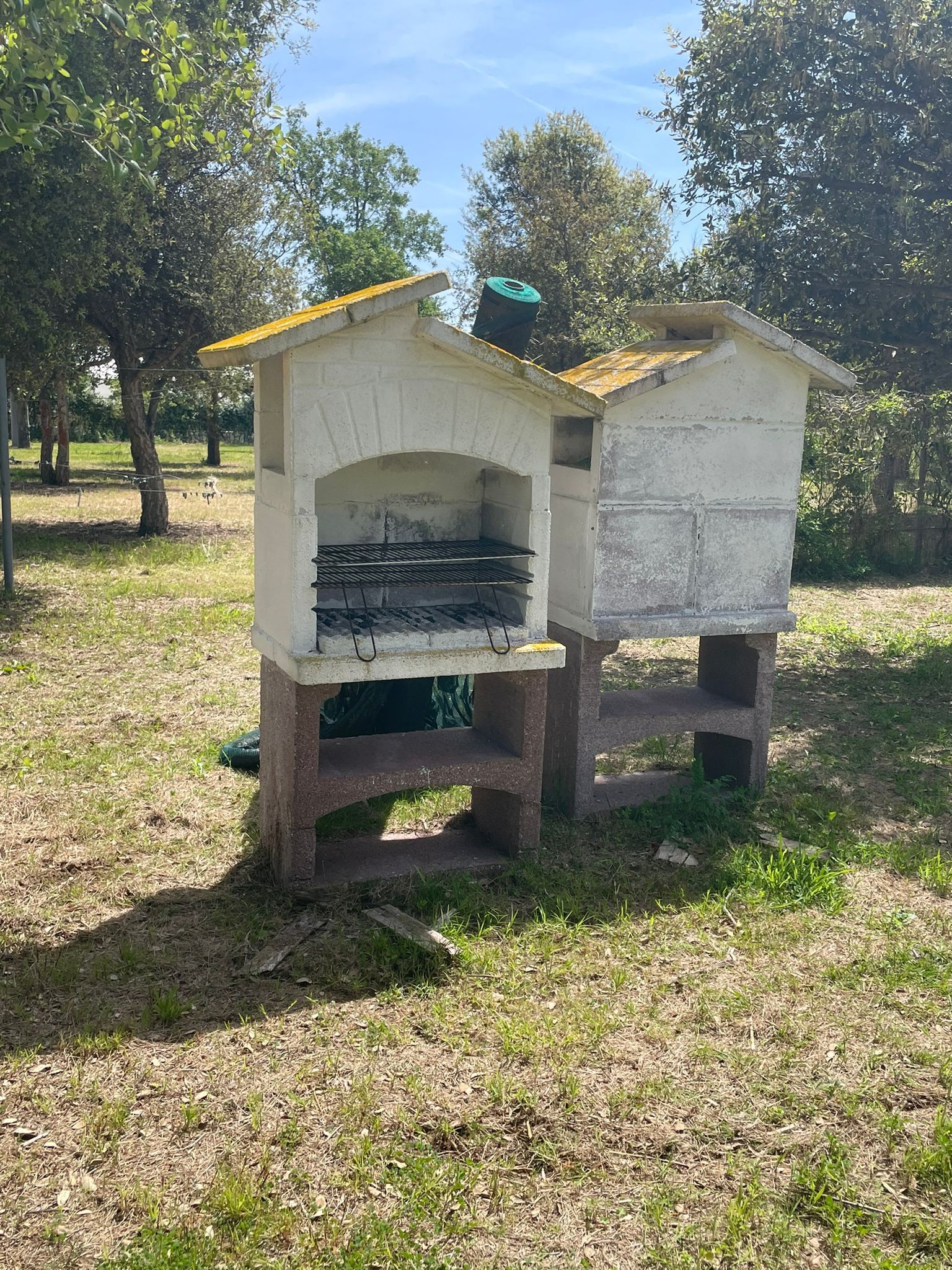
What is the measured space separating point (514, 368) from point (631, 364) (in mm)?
1435

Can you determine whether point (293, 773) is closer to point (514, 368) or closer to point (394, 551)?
point (394, 551)

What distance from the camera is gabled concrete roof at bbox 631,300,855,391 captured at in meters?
6.50

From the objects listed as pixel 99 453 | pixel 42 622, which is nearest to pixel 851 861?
pixel 42 622

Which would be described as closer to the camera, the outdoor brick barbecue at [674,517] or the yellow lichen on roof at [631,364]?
the yellow lichen on roof at [631,364]

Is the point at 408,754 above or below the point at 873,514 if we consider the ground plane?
below

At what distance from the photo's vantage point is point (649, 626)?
670cm

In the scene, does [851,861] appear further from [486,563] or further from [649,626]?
[486,563]

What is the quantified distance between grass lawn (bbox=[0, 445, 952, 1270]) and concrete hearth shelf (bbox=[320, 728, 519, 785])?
62 cm

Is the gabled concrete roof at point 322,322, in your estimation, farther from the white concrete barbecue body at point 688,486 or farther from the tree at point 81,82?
the tree at point 81,82

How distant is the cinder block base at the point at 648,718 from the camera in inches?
269

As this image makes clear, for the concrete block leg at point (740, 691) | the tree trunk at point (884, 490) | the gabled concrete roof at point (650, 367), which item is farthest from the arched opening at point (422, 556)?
the tree trunk at point (884, 490)

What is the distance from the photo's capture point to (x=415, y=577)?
6.07 meters

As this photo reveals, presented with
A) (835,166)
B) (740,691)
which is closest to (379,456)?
(740,691)

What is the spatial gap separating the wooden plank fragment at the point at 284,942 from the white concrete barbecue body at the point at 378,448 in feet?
3.89
